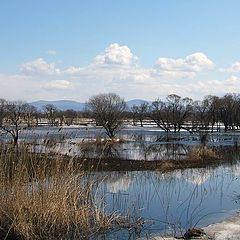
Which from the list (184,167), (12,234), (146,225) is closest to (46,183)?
(12,234)

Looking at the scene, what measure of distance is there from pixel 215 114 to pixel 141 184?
82.6m

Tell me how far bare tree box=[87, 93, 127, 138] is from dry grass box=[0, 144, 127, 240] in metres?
51.3

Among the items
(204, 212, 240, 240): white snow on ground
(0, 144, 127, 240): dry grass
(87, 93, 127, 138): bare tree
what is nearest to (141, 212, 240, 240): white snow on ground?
(204, 212, 240, 240): white snow on ground

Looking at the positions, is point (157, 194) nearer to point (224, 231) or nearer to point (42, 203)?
point (224, 231)

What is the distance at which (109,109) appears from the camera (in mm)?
69625

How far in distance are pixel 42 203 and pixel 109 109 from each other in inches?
2418

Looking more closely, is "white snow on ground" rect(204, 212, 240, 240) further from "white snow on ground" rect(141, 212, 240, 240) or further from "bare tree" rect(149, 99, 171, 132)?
"bare tree" rect(149, 99, 171, 132)

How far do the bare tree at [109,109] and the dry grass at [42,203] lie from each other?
51306 mm

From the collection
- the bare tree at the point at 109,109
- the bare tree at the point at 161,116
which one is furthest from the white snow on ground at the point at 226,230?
the bare tree at the point at 161,116

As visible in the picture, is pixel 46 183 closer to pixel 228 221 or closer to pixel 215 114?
pixel 228 221

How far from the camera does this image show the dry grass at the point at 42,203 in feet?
27.0

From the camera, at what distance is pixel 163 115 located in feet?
306

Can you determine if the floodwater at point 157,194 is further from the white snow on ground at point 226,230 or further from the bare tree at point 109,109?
the bare tree at point 109,109

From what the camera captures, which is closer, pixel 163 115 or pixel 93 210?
pixel 93 210
